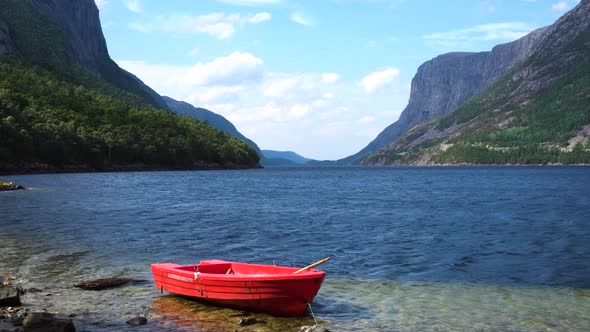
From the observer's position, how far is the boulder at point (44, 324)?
15031mm

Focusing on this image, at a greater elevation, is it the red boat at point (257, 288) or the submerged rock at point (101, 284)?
the red boat at point (257, 288)

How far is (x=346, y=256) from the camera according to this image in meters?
32.8

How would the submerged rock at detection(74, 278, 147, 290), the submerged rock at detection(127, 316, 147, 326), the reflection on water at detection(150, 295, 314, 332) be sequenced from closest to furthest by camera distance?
the reflection on water at detection(150, 295, 314, 332)
the submerged rock at detection(127, 316, 147, 326)
the submerged rock at detection(74, 278, 147, 290)

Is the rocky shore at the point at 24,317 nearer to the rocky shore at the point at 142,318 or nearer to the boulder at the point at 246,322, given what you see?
the rocky shore at the point at 142,318

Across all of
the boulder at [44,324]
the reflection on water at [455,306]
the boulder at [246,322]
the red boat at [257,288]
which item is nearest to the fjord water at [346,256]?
the reflection on water at [455,306]

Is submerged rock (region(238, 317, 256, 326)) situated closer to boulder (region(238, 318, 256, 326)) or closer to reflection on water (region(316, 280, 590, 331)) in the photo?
boulder (region(238, 318, 256, 326))

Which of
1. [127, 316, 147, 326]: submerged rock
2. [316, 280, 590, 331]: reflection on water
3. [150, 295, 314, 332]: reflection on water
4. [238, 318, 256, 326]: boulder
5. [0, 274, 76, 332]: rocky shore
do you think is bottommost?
[316, 280, 590, 331]: reflection on water

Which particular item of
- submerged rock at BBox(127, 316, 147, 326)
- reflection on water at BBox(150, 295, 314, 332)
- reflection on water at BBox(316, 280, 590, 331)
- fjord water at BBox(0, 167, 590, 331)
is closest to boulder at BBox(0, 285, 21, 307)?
fjord water at BBox(0, 167, 590, 331)

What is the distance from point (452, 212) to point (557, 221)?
13187mm

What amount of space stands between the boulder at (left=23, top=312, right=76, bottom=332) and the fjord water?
1.99 m

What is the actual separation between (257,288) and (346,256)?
15095 mm

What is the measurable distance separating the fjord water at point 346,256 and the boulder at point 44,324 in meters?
1.99

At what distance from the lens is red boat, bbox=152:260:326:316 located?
18.2 meters

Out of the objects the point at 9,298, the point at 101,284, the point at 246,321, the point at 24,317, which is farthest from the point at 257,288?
the point at 9,298
